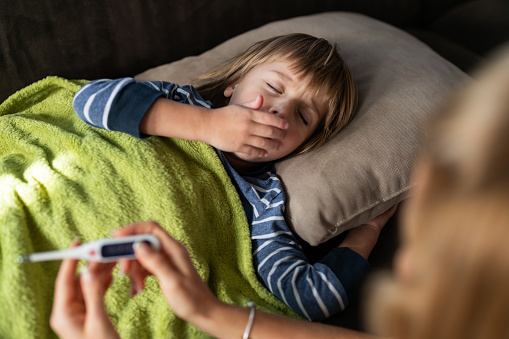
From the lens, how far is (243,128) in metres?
0.93

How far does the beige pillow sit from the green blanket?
16cm

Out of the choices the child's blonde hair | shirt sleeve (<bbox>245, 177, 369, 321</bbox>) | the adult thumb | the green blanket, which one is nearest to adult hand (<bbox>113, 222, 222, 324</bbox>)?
the green blanket

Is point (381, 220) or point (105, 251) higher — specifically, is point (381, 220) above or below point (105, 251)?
below

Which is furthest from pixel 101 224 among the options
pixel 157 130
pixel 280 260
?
pixel 280 260

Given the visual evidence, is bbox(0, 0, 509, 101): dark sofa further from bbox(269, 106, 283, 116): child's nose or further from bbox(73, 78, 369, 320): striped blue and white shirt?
bbox(269, 106, 283, 116): child's nose

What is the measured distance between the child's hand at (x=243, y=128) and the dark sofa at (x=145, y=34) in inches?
13.6

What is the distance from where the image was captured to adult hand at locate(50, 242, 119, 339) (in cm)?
62

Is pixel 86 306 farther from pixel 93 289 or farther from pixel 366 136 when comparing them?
pixel 366 136

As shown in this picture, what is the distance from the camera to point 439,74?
1.23 metres

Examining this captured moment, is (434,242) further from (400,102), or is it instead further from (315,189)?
(400,102)

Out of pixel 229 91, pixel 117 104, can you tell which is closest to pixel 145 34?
pixel 229 91

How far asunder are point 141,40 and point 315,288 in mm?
880

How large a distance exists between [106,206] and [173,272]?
1.06 feet

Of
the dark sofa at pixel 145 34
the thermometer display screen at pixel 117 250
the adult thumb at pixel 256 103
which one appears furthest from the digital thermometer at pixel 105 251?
the dark sofa at pixel 145 34
